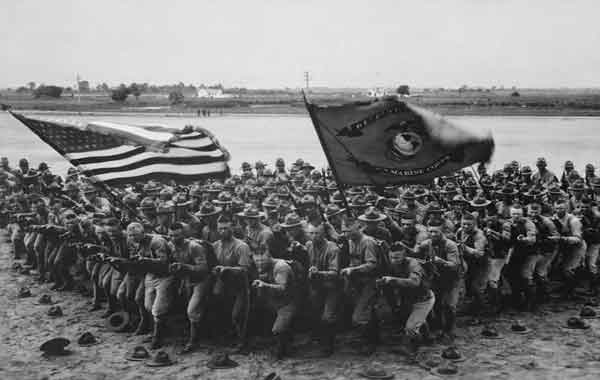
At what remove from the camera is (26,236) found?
43.4 ft

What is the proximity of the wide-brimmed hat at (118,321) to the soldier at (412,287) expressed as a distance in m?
4.16

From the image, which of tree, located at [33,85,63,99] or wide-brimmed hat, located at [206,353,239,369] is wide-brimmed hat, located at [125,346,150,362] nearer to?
wide-brimmed hat, located at [206,353,239,369]

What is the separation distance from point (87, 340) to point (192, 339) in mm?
1664

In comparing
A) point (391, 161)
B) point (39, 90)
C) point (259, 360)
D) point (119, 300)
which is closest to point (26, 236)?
point (119, 300)

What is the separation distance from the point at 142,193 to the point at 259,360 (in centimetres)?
741

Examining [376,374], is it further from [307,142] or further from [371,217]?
[307,142]

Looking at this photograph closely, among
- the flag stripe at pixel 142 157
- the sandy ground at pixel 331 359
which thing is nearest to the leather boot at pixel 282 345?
the sandy ground at pixel 331 359

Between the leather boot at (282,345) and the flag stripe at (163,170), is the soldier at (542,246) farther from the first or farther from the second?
the flag stripe at (163,170)

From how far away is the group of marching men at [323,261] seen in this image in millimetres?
8336

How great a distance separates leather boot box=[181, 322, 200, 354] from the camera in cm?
854

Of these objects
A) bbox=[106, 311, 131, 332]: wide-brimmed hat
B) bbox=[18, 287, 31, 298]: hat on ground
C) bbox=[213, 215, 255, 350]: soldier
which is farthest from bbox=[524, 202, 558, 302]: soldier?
bbox=[18, 287, 31, 298]: hat on ground

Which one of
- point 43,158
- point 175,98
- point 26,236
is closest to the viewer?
point 26,236

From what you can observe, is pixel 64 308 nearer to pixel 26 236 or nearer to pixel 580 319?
pixel 26 236

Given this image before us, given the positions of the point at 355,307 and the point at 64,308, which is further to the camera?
the point at 64,308
